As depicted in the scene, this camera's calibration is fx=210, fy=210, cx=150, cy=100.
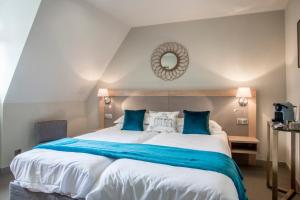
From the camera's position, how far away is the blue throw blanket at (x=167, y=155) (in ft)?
5.88

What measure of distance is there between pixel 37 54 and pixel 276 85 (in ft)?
12.7

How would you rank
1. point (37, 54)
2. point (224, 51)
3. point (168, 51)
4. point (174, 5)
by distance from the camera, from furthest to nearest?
point (168, 51) < point (224, 51) < point (174, 5) < point (37, 54)

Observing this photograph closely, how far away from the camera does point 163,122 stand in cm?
360

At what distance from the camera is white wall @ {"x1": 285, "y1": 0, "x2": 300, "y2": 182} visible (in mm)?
2801

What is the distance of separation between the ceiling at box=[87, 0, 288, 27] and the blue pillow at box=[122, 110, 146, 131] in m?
1.76

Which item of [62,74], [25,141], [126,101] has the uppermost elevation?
[62,74]

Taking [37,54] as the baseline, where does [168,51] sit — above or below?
above

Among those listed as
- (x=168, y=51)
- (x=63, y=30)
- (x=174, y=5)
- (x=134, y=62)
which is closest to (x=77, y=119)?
(x=134, y=62)

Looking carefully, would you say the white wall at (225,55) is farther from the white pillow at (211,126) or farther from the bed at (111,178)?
the bed at (111,178)

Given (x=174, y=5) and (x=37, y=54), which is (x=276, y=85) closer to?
(x=174, y=5)

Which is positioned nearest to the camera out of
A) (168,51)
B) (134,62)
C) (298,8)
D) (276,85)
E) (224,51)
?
(298,8)

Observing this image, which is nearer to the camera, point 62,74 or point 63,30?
point 63,30

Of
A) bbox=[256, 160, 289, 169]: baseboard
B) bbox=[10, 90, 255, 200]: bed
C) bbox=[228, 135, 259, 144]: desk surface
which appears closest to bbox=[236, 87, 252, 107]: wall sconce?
bbox=[228, 135, 259, 144]: desk surface

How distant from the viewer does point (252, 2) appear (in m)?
3.21
